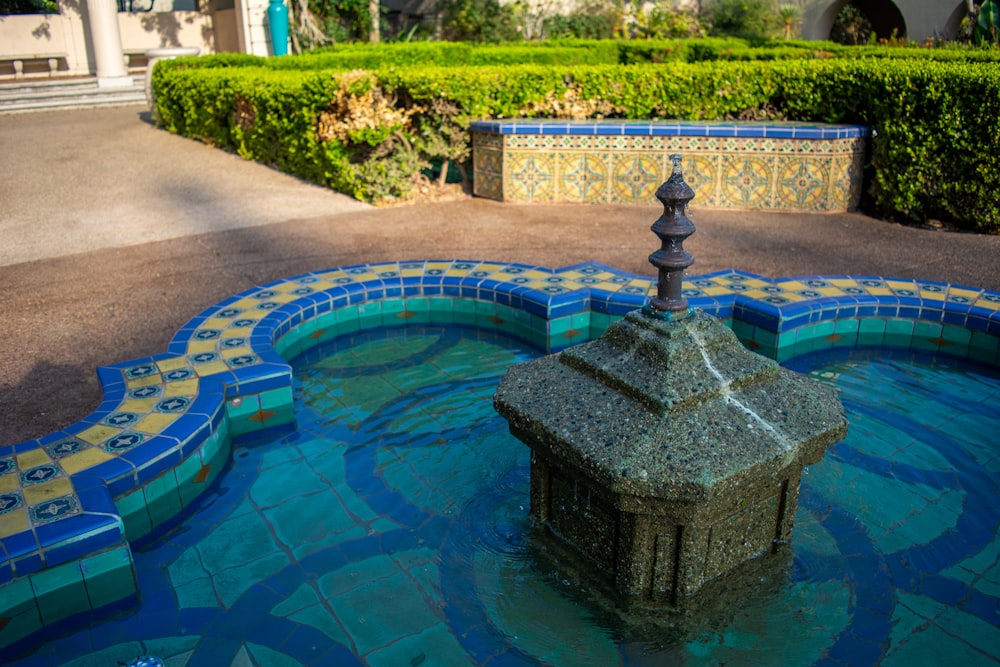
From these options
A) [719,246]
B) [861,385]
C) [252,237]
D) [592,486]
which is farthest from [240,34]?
[592,486]

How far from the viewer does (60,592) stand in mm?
3012

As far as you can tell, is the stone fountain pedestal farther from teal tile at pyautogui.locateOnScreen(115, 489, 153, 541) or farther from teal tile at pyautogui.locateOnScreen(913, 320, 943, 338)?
teal tile at pyautogui.locateOnScreen(913, 320, 943, 338)

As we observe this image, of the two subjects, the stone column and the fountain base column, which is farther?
the stone column

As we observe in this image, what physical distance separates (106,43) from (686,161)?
1387 cm

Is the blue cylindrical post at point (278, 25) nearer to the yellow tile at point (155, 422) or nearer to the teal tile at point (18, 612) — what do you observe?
the yellow tile at point (155, 422)

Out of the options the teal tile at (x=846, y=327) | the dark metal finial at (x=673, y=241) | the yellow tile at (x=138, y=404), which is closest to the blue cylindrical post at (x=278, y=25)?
the teal tile at (x=846, y=327)

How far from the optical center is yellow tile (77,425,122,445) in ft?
12.0

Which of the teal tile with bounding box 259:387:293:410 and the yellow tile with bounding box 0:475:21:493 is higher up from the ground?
the yellow tile with bounding box 0:475:21:493

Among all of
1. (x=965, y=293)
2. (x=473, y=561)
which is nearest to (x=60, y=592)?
(x=473, y=561)

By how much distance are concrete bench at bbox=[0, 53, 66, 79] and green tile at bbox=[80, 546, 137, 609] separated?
19.6 meters

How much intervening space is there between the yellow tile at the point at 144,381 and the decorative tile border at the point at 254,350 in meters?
0.01

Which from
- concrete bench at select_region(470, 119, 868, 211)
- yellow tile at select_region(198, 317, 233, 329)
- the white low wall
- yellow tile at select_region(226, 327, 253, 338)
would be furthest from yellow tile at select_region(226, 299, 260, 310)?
the white low wall

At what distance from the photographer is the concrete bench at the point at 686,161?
27.1 feet

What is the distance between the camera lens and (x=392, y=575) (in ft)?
10.8
